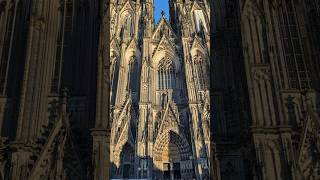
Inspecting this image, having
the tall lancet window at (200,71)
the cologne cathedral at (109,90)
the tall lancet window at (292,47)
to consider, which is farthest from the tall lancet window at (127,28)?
the tall lancet window at (292,47)

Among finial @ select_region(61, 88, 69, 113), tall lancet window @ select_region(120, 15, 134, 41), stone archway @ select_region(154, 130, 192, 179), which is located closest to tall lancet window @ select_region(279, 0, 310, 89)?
finial @ select_region(61, 88, 69, 113)

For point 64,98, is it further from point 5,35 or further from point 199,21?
point 199,21

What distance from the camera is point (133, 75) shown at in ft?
156

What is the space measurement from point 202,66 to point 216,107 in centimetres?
3091

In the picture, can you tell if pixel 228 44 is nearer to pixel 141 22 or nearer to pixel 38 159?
pixel 38 159

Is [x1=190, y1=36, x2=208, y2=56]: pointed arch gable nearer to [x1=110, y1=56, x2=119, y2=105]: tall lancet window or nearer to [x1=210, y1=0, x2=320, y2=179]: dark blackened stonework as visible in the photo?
[x1=110, y1=56, x2=119, y2=105]: tall lancet window

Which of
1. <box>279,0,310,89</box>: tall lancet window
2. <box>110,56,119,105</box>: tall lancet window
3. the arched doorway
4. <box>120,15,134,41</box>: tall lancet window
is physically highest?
<box>120,15,134,41</box>: tall lancet window

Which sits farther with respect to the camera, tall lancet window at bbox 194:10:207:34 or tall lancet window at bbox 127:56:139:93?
tall lancet window at bbox 194:10:207:34

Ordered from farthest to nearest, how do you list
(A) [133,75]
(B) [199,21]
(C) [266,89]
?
(B) [199,21] < (A) [133,75] < (C) [266,89]

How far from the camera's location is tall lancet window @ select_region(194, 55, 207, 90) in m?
45.7

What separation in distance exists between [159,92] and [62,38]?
30.7 meters

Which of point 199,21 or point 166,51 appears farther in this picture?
point 199,21

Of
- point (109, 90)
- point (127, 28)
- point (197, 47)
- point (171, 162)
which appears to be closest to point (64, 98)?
point (109, 90)

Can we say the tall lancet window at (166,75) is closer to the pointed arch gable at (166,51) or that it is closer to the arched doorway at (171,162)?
the pointed arch gable at (166,51)
